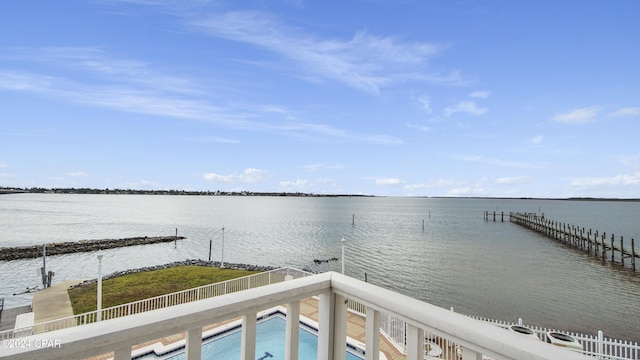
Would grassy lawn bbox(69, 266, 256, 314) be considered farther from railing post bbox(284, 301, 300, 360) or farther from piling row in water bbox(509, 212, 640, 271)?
piling row in water bbox(509, 212, 640, 271)

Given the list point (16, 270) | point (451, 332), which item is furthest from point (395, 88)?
point (16, 270)

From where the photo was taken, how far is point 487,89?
2827 cm

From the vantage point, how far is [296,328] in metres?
1.72

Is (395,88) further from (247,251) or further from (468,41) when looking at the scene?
(247,251)

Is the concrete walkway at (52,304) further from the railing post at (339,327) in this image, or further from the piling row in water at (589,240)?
the piling row in water at (589,240)

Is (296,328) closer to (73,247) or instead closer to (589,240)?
(589,240)

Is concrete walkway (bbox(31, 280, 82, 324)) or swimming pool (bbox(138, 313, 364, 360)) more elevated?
swimming pool (bbox(138, 313, 364, 360))

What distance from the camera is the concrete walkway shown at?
1525cm

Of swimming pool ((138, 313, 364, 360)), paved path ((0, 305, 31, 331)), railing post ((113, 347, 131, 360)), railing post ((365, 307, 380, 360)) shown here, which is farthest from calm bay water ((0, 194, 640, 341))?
railing post ((113, 347, 131, 360))

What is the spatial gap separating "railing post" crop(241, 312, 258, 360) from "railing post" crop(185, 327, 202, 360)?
0.69 feet

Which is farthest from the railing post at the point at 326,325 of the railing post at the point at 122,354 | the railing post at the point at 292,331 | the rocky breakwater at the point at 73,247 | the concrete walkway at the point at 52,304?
the rocky breakwater at the point at 73,247

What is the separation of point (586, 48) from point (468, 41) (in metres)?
6.04

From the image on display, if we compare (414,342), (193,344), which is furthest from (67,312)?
(414,342)

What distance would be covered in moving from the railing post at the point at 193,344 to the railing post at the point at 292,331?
1.52 feet
